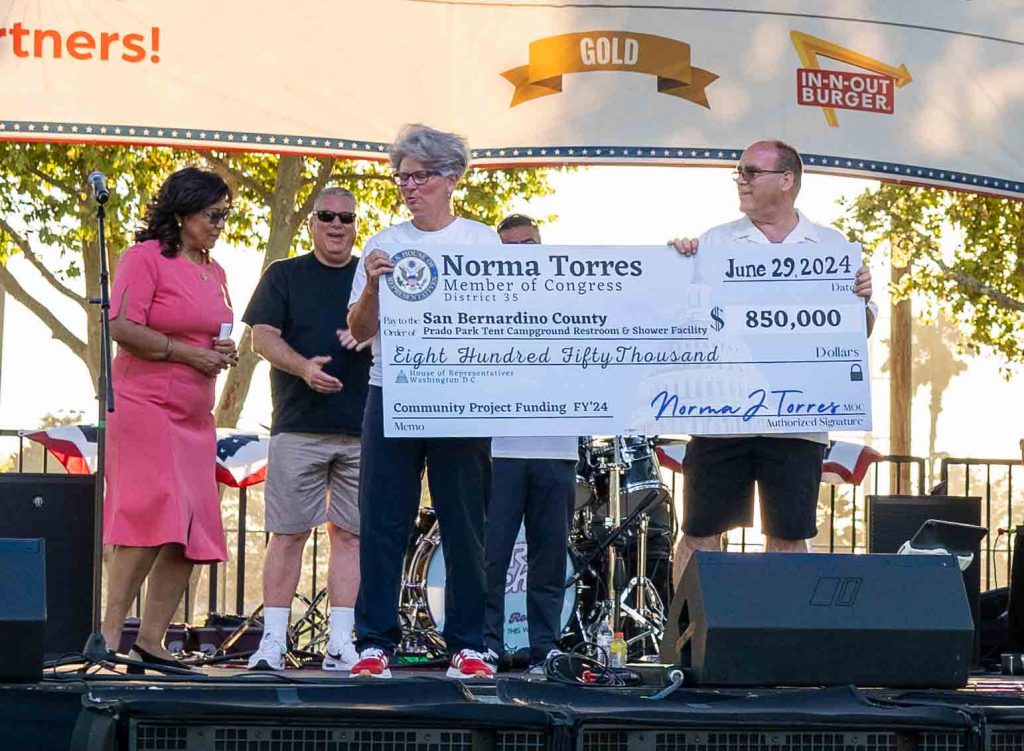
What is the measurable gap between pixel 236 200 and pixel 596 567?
8813mm

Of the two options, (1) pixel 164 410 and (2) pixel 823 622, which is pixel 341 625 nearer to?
(1) pixel 164 410

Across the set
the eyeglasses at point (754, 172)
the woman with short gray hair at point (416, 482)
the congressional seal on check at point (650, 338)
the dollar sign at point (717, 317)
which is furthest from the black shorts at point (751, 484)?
the eyeglasses at point (754, 172)

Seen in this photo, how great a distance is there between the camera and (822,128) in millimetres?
8055

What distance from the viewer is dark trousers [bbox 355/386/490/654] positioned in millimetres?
6047

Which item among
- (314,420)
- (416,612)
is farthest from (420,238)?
(416,612)

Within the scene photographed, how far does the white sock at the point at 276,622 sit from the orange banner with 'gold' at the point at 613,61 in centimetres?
272

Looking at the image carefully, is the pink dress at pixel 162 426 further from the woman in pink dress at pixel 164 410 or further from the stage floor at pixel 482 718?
the stage floor at pixel 482 718

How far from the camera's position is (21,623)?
16.1 feet

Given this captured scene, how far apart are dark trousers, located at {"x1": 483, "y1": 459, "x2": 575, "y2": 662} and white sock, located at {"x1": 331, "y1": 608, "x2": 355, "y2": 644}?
1.82ft

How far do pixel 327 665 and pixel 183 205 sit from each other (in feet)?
6.15

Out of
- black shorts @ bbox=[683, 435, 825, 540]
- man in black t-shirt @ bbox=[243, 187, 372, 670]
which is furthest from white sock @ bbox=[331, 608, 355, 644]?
black shorts @ bbox=[683, 435, 825, 540]

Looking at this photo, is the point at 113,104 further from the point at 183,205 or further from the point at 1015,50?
the point at 1015,50

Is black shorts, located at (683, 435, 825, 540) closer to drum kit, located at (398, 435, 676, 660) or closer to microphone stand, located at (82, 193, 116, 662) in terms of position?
drum kit, located at (398, 435, 676, 660)

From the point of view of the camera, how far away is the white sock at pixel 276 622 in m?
6.81
